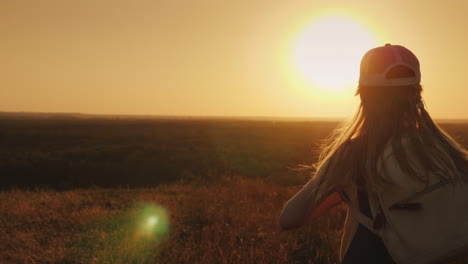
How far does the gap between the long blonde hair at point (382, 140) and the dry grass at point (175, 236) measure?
2.67 metres

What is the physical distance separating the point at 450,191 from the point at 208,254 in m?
3.21

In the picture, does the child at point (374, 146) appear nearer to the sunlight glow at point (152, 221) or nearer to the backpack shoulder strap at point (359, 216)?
the backpack shoulder strap at point (359, 216)

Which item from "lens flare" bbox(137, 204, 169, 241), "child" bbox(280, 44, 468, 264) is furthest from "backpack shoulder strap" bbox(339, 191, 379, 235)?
"lens flare" bbox(137, 204, 169, 241)

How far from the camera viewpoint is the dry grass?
4.14 metres

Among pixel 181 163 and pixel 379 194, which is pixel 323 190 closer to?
pixel 379 194

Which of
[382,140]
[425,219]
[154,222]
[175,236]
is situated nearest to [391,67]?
[382,140]

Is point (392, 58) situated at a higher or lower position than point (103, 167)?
higher

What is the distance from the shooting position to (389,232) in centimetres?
121

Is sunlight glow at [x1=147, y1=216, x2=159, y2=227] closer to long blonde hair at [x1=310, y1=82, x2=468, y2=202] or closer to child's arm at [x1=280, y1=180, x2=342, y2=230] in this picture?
child's arm at [x1=280, y1=180, x2=342, y2=230]

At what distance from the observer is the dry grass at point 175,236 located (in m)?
4.14

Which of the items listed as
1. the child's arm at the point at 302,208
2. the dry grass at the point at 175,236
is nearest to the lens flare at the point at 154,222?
the dry grass at the point at 175,236

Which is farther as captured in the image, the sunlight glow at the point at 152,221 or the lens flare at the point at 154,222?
the sunlight glow at the point at 152,221

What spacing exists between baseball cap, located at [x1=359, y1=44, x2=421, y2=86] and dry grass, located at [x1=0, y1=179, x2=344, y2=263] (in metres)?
2.89

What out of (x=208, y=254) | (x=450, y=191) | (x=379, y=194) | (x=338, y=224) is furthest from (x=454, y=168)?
(x=338, y=224)
